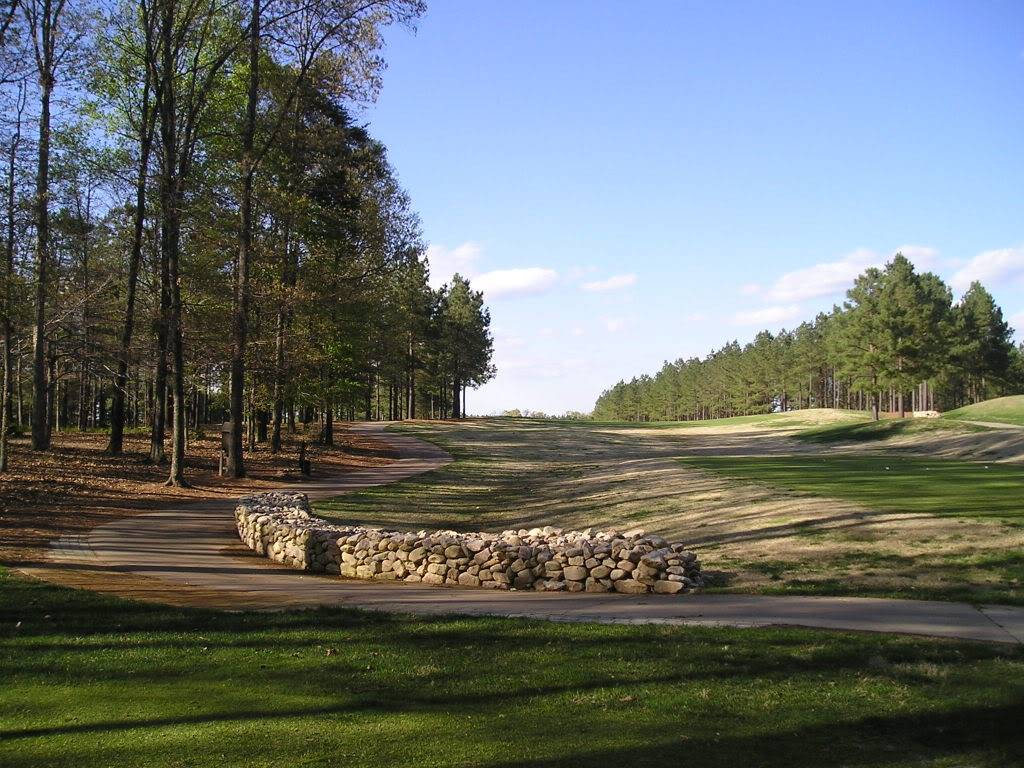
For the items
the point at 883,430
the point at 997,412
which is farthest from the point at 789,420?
the point at 883,430

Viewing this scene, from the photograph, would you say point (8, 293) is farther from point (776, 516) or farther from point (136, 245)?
point (776, 516)

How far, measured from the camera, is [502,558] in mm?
10844

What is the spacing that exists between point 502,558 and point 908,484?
12.5 meters

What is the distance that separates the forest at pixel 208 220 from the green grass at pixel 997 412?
121 feet

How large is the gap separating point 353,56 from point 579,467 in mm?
18898

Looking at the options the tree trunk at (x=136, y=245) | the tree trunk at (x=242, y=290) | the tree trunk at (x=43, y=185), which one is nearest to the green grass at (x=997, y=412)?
the tree trunk at (x=242, y=290)

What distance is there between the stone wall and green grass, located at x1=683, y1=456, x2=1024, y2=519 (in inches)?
245

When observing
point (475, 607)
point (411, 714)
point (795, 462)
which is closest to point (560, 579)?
point (475, 607)

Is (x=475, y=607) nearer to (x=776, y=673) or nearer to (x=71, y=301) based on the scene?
(x=776, y=673)

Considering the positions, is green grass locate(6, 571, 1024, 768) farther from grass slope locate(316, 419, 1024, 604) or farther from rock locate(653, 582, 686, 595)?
grass slope locate(316, 419, 1024, 604)

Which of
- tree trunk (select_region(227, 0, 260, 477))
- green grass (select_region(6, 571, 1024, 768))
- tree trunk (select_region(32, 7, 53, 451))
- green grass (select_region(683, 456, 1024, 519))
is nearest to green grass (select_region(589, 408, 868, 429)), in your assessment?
green grass (select_region(683, 456, 1024, 519))

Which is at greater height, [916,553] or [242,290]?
[242,290]

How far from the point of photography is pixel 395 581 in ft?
37.5

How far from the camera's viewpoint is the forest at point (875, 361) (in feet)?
189
